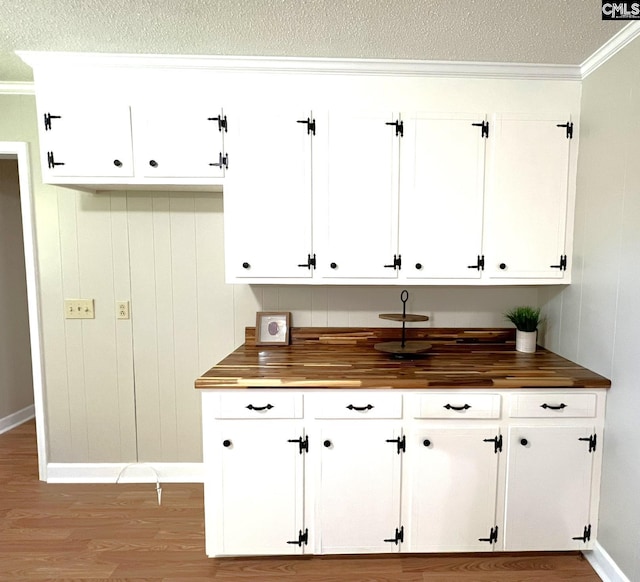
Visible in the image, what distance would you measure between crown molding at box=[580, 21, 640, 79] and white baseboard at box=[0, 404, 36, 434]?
15.3 ft

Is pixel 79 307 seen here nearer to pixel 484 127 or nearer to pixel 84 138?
pixel 84 138

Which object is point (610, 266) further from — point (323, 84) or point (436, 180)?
point (323, 84)

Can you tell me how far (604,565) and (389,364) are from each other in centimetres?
130

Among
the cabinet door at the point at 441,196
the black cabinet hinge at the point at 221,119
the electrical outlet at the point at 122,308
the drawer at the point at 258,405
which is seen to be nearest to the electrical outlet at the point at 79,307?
the electrical outlet at the point at 122,308

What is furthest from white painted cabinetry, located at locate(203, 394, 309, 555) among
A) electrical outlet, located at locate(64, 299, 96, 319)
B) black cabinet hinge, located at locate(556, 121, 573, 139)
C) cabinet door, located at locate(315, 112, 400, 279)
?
black cabinet hinge, located at locate(556, 121, 573, 139)

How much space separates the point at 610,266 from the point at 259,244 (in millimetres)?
1631

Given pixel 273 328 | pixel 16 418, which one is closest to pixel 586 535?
pixel 273 328

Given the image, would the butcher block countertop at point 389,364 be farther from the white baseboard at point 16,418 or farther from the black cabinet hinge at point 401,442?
Result: the white baseboard at point 16,418

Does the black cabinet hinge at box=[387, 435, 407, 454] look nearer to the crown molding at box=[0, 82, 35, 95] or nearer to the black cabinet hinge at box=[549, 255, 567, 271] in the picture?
the black cabinet hinge at box=[549, 255, 567, 271]

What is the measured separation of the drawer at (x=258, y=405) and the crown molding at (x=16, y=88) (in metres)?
2.17

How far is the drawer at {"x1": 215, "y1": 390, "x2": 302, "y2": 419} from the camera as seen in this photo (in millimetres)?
1770

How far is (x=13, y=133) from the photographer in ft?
7.79

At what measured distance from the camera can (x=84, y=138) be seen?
1974mm

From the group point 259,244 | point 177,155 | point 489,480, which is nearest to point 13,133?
point 177,155
